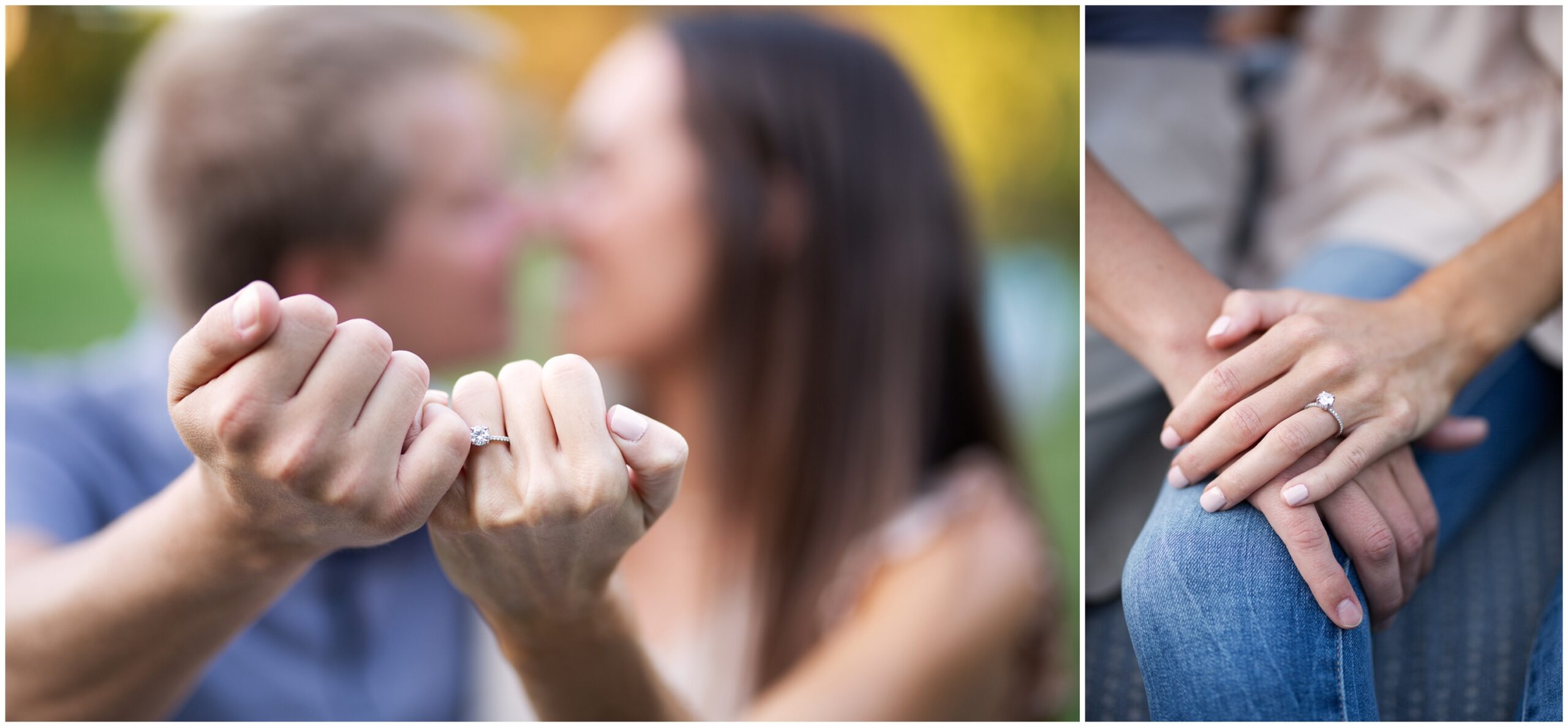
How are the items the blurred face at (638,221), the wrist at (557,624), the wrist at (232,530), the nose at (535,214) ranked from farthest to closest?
the nose at (535,214) → the blurred face at (638,221) → the wrist at (557,624) → the wrist at (232,530)

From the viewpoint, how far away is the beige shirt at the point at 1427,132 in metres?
1.07

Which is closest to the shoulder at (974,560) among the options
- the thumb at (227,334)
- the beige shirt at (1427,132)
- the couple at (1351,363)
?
the couple at (1351,363)

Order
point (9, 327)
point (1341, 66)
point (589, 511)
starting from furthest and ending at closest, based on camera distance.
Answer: point (9, 327) < point (1341, 66) < point (589, 511)

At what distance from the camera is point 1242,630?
81 centimetres

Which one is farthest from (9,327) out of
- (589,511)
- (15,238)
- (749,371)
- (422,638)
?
(589,511)

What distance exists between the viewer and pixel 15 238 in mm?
3467

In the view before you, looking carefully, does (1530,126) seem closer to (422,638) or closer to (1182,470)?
(1182,470)

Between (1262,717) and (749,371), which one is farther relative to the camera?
(749,371)

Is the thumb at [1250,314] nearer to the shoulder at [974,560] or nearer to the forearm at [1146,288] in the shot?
the forearm at [1146,288]

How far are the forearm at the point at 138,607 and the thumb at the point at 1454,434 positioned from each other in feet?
3.55

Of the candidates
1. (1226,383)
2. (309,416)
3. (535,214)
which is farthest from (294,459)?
(535,214)

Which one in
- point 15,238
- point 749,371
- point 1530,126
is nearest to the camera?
point 1530,126

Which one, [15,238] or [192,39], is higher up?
[192,39]

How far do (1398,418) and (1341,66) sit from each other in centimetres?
63
